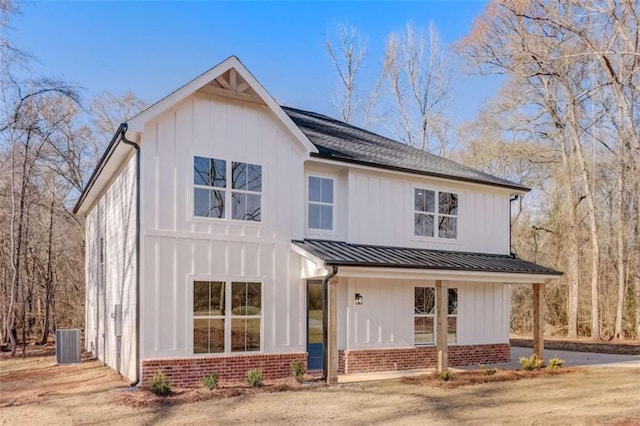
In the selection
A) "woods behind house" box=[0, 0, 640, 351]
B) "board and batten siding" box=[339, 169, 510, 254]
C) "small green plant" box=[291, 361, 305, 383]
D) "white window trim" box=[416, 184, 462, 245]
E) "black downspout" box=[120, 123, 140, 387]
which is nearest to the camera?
"black downspout" box=[120, 123, 140, 387]

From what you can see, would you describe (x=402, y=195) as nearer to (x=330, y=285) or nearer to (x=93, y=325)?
(x=330, y=285)

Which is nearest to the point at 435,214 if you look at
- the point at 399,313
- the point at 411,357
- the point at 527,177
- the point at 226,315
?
the point at 399,313

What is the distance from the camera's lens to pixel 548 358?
620 inches

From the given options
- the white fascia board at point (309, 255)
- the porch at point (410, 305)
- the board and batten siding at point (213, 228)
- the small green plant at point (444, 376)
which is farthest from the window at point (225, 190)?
the small green plant at point (444, 376)

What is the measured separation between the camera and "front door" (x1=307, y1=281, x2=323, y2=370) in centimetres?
1211

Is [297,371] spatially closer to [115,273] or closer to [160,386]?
[160,386]

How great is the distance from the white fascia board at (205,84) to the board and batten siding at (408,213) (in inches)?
76.7

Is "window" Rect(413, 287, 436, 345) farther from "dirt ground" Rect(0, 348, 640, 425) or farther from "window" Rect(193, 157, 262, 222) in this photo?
"window" Rect(193, 157, 262, 222)

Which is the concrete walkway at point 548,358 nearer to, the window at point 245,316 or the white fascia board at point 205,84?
the window at point 245,316

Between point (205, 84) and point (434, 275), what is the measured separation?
21.4ft

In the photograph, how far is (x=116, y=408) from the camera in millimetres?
8570

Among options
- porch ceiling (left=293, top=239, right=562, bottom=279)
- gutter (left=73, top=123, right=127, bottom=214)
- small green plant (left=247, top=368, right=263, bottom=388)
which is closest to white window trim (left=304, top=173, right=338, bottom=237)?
porch ceiling (left=293, top=239, right=562, bottom=279)

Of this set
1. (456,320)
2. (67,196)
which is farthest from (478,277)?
(67,196)

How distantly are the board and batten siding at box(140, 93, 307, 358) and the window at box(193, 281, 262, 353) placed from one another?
14 cm
